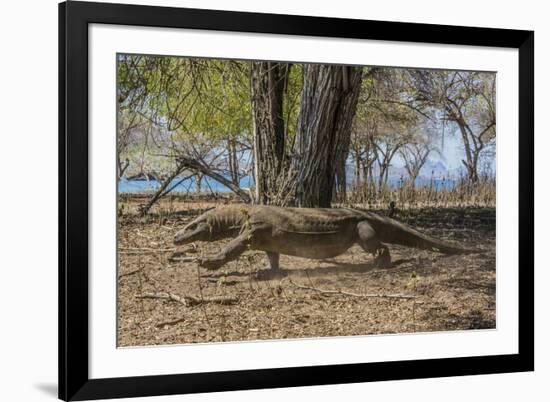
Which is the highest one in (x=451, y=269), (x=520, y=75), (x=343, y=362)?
(x=520, y=75)

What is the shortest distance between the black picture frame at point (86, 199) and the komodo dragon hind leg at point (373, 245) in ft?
2.01

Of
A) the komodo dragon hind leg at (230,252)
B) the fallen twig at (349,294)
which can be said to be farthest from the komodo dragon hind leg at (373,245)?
the komodo dragon hind leg at (230,252)

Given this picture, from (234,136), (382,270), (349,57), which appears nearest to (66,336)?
(234,136)

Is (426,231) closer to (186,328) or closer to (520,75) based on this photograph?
(520,75)

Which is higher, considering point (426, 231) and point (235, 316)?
point (426, 231)

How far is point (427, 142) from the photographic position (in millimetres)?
5898

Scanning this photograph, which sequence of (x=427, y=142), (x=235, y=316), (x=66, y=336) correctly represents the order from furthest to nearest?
1. (x=427, y=142)
2. (x=235, y=316)
3. (x=66, y=336)

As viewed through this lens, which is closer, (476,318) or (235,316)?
(235,316)

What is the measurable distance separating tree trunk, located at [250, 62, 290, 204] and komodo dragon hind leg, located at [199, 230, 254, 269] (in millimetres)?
231

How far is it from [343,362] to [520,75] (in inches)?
84.2

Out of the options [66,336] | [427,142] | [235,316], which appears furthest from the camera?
[427,142]

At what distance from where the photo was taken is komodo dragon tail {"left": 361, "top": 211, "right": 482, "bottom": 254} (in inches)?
229

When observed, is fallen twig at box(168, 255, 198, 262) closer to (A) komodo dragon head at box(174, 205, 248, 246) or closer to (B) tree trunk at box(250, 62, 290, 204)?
(A) komodo dragon head at box(174, 205, 248, 246)

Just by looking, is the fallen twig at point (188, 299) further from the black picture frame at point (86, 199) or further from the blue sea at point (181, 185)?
the blue sea at point (181, 185)
